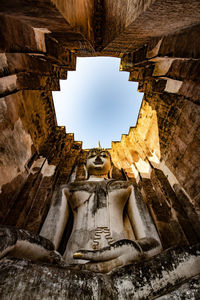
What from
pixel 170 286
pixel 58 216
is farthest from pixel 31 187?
pixel 170 286

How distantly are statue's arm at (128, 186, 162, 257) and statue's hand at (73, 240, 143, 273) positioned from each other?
178 millimetres

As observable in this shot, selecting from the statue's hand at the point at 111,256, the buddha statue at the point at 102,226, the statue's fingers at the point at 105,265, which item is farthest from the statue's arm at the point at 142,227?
the statue's fingers at the point at 105,265

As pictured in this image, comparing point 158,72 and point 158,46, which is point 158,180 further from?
point 158,46

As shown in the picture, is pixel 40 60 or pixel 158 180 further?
pixel 158 180

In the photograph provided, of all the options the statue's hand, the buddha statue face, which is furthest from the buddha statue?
the buddha statue face

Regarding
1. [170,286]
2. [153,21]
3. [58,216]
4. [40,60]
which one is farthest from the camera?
[40,60]

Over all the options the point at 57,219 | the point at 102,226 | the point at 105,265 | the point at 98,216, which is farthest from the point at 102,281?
the point at 57,219

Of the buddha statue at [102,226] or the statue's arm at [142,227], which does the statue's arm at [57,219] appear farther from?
the statue's arm at [142,227]

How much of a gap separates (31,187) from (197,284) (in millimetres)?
3316

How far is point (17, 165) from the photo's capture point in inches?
124

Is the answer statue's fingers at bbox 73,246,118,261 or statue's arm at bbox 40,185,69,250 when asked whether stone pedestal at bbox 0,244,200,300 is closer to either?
statue's fingers at bbox 73,246,118,261

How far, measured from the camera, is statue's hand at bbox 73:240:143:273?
1398 millimetres

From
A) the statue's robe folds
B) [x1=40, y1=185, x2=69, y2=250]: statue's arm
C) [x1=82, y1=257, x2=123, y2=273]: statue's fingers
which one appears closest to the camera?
[x1=82, y1=257, x2=123, y2=273]: statue's fingers

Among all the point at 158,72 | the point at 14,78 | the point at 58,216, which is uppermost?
the point at 158,72
